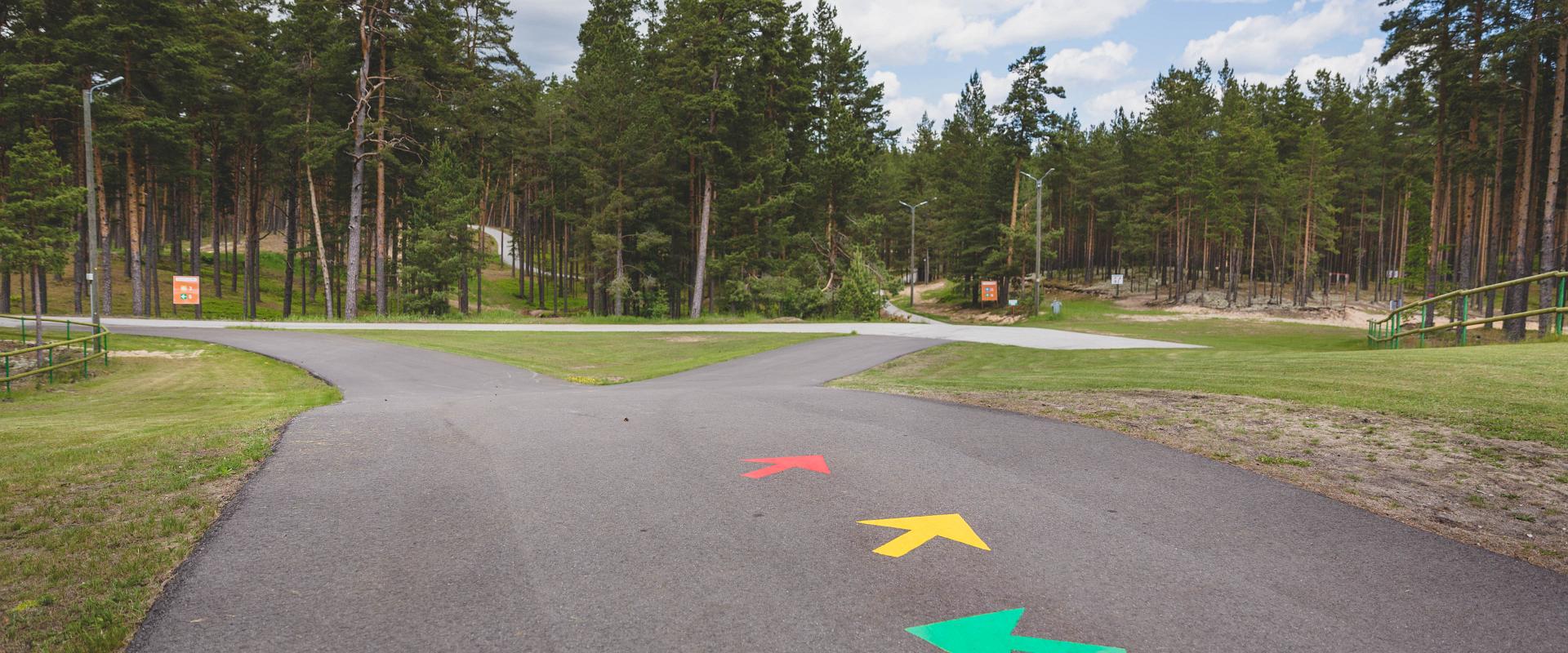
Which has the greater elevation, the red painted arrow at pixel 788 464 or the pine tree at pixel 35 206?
the pine tree at pixel 35 206

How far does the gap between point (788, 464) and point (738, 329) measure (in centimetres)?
2229

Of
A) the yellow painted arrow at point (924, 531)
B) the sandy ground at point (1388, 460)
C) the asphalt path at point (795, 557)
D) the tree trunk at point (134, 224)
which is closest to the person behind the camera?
the asphalt path at point (795, 557)

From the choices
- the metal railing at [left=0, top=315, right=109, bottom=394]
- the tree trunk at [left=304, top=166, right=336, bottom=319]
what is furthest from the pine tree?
the metal railing at [left=0, top=315, right=109, bottom=394]

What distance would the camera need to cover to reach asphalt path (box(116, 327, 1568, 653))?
316 cm

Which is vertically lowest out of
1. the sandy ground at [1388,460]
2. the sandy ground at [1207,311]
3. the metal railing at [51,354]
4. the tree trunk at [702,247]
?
the metal railing at [51,354]

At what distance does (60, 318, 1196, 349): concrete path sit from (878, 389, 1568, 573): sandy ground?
42.4 ft

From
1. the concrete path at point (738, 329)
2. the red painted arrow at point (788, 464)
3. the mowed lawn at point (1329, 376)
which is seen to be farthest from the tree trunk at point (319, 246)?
the red painted arrow at point (788, 464)

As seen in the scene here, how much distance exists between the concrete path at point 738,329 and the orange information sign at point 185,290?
0.97 metres

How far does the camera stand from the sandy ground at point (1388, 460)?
176 inches

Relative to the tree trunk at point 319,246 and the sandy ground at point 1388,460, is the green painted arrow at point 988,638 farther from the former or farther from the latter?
the tree trunk at point 319,246

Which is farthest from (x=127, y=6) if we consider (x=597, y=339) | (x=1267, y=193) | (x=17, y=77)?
(x=1267, y=193)

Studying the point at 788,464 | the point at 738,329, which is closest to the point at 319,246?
the point at 738,329

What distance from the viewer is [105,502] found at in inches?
194

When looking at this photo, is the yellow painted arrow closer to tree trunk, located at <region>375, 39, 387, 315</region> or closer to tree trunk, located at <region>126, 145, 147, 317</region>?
tree trunk, located at <region>375, 39, 387, 315</region>
